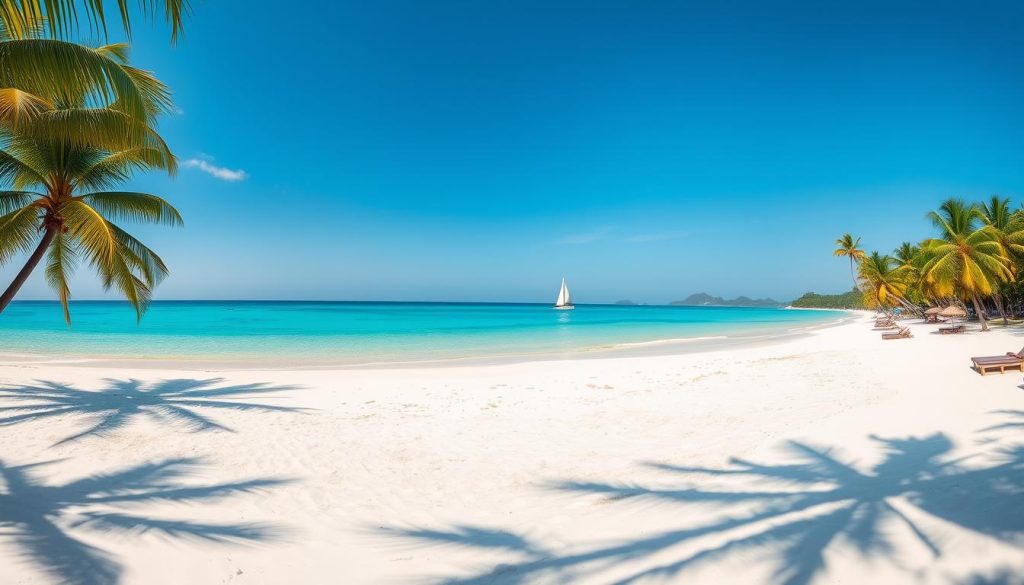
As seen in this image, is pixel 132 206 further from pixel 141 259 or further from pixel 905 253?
pixel 905 253

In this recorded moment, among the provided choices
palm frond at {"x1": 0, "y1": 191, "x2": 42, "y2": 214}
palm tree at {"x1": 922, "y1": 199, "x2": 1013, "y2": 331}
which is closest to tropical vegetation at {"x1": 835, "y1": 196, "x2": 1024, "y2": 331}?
palm tree at {"x1": 922, "y1": 199, "x2": 1013, "y2": 331}

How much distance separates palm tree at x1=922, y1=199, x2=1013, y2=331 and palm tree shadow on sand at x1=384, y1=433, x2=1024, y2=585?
21.6 m

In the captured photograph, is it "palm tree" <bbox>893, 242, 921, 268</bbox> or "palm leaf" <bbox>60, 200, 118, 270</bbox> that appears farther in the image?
"palm tree" <bbox>893, 242, 921, 268</bbox>

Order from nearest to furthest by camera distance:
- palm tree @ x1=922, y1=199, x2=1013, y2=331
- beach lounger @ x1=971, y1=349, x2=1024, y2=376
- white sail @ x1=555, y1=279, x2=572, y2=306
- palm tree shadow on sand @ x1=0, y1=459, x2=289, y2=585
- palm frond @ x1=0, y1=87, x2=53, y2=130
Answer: palm tree shadow on sand @ x1=0, y1=459, x2=289, y2=585 < palm frond @ x1=0, y1=87, x2=53, y2=130 < beach lounger @ x1=971, y1=349, x2=1024, y2=376 < palm tree @ x1=922, y1=199, x2=1013, y2=331 < white sail @ x1=555, y1=279, x2=572, y2=306

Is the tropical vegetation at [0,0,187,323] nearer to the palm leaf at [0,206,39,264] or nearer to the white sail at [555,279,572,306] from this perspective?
the palm leaf at [0,206,39,264]

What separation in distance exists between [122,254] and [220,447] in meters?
5.48

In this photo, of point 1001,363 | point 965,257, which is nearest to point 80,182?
point 1001,363

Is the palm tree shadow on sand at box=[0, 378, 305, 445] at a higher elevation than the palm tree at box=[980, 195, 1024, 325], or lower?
lower

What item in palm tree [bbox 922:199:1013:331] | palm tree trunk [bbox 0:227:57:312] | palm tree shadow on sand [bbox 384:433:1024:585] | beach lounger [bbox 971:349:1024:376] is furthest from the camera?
palm tree [bbox 922:199:1013:331]

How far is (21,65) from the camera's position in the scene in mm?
3602

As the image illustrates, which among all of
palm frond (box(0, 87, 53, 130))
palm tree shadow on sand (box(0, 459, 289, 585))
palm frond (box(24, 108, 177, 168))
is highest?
palm frond (box(24, 108, 177, 168))

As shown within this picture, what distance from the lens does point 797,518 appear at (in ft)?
11.5

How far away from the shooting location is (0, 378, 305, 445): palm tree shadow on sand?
7082 millimetres

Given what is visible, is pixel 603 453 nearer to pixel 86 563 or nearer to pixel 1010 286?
pixel 86 563
